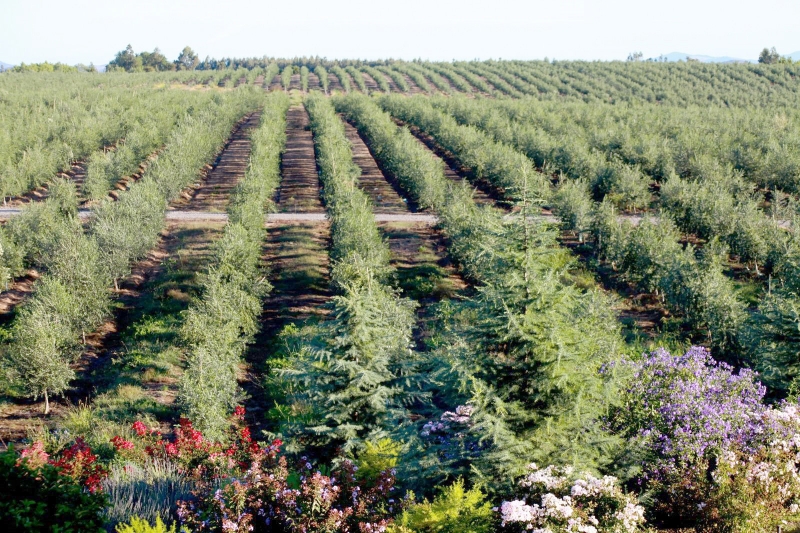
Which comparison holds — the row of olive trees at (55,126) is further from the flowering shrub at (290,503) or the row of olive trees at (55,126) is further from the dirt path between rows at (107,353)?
the flowering shrub at (290,503)

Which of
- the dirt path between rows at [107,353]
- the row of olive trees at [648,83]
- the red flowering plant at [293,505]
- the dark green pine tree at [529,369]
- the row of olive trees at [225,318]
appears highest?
the row of olive trees at [648,83]

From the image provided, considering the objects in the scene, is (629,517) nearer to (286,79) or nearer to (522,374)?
(522,374)

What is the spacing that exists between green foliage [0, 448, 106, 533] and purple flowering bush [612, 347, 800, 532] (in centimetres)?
991

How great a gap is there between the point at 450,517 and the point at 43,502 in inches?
256

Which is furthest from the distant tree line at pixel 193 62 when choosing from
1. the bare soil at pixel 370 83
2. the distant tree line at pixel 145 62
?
the bare soil at pixel 370 83

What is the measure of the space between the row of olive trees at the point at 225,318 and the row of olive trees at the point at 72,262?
15.8 ft

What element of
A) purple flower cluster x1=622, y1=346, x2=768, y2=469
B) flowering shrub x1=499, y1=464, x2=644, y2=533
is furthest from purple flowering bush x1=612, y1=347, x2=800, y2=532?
flowering shrub x1=499, y1=464, x2=644, y2=533

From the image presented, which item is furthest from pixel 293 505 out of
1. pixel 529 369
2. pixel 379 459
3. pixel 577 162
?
pixel 577 162

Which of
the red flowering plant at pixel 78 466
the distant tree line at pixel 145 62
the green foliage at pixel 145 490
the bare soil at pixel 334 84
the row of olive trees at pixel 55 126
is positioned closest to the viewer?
the red flowering plant at pixel 78 466

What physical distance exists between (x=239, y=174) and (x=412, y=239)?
2665 cm

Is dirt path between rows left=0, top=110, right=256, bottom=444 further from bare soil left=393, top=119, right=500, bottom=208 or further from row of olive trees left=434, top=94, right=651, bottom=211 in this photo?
row of olive trees left=434, top=94, right=651, bottom=211

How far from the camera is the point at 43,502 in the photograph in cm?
977

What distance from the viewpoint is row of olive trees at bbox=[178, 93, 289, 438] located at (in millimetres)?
18953

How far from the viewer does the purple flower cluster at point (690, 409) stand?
12.4 meters
